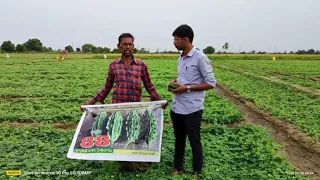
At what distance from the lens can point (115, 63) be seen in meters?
4.98

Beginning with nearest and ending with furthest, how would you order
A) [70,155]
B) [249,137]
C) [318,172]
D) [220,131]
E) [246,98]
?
[70,155] → [318,172] → [249,137] → [220,131] → [246,98]

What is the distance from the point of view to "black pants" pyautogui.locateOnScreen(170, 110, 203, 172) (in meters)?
4.64

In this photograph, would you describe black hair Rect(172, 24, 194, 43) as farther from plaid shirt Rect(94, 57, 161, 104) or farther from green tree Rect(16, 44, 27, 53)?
green tree Rect(16, 44, 27, 53)

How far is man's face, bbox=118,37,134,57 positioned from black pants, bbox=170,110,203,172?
1.10 metres

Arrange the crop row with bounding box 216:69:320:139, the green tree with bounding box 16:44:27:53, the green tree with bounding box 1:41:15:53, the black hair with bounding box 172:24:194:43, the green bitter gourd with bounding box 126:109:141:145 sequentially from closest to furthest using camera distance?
the black hair with bounding box 172:24:194:43 < the green bitter gourd with bounding box 126:109:141:145 < the crop row with bounding box 216:69:320:139 < the green tree with bounding box 1:41:15:53 < the green tree with bounding box 16:44:27:53

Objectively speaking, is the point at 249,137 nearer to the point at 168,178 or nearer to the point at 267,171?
the point at 267,171

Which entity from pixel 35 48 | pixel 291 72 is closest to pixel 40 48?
pixel 35 48

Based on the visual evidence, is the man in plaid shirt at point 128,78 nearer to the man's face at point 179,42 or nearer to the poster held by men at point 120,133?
the poster held by men at point 120,133

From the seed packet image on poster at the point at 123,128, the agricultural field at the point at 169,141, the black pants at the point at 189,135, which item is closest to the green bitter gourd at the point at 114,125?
the seed packet image on poster at the point at 123,128

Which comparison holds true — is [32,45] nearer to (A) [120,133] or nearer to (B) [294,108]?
(B) [294,108]

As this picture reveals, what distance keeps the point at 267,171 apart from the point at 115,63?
2927 mm

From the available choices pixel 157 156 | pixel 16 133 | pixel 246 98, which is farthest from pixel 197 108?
pixel 246 98

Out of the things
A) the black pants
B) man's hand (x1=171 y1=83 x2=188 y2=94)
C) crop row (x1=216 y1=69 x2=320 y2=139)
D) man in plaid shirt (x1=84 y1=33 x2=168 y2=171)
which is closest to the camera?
man's hand (x1=171 y1=83 x2=188 y2=94)

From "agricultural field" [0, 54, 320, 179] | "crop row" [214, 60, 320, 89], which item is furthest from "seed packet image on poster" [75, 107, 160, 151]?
"crop row" [214, 60, 320, 89]
